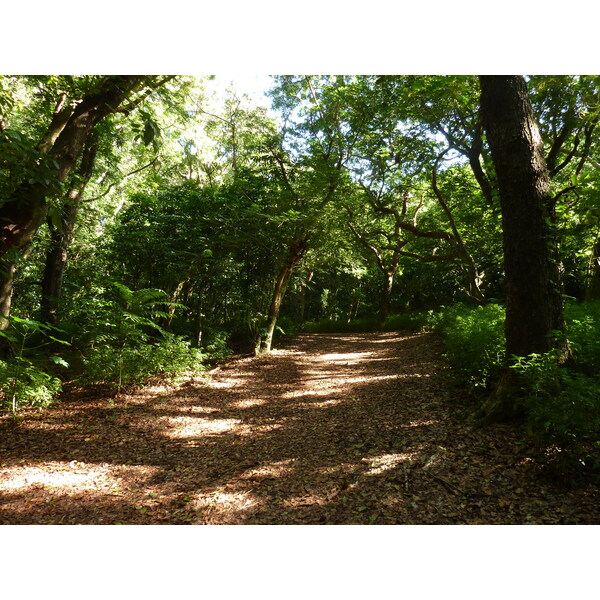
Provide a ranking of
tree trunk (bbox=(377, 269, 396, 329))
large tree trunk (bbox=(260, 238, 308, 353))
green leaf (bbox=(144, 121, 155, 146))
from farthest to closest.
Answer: tree trunk (bbox=(377, 269, 396, 329)), large tree trunk (bbox=(260, 238, 308, 353)), green leaf (bbox=(144, 121, 155, 146))

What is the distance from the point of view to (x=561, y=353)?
3.70 metres

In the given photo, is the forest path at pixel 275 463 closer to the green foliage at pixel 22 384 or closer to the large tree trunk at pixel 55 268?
the green foliage at pixel 22 384

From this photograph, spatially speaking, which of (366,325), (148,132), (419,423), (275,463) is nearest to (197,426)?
(275,463)

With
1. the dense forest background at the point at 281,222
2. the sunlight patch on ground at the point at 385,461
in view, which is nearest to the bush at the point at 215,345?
the dense forest background at the point at 281,222

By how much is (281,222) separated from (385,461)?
21.9 feet

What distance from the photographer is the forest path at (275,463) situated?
9.07ft

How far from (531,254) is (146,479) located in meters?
4.73

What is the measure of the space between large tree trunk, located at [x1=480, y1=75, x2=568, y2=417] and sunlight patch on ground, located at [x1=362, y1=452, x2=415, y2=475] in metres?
1.25

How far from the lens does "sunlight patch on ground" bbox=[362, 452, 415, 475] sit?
3.37 meters

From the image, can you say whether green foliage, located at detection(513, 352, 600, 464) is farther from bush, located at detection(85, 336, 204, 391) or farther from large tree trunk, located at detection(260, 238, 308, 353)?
large tree trunk, located at detection(260, 238, 308, 353)

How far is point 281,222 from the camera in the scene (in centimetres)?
895

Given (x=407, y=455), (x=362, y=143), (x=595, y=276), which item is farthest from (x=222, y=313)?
(x=595, y=276)

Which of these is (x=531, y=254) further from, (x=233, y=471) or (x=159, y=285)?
(x=159, y=285)

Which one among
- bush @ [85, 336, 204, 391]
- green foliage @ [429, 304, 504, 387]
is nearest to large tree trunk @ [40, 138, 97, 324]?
bush @ [85, 336, 204, 391]
